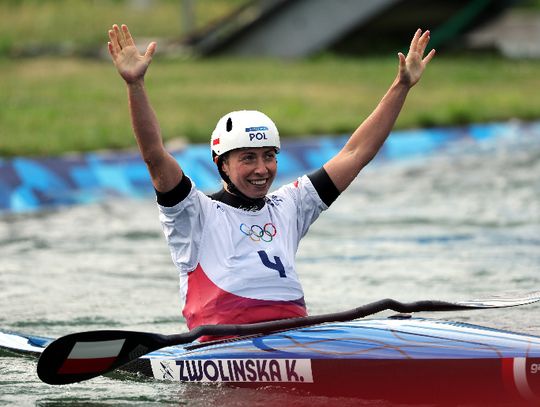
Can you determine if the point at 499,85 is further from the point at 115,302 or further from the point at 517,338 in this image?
the point at 517,338

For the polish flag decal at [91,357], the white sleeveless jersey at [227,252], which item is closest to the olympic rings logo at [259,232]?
the white sleeveless jersey at [227,252]

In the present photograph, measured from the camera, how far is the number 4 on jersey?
7.32 m

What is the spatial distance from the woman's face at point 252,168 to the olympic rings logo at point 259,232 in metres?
0.17

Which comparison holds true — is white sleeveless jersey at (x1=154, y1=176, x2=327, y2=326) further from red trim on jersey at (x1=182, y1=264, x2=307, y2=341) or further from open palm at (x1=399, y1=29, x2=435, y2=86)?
open palm at (x1=399, y1=29, x2=435, y2=86)

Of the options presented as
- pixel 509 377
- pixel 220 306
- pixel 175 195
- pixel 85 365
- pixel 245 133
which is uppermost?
pixel 245 133

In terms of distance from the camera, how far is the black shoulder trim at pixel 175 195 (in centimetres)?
707

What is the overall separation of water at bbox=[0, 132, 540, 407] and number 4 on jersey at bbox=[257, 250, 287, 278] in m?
0.73

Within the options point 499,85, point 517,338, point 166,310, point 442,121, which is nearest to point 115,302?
point 166,310

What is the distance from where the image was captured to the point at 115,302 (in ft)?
33.1

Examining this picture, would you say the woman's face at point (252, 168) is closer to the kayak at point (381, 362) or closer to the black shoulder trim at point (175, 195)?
the black shoulder trim at point (175, 195)

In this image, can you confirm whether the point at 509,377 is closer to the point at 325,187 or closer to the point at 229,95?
the point at 325,187

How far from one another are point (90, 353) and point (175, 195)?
3.09ft

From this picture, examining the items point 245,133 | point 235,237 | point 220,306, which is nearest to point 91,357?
point 220,306

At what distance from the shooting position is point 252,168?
7.32m
